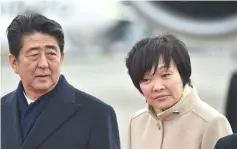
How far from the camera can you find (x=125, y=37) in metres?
4.71

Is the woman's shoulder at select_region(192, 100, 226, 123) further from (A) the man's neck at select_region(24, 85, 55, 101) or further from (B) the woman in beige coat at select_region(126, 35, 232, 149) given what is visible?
(A) the man's neck at select_region(24, 85, 55, 101)

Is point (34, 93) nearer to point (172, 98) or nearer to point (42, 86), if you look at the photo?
point (42, 86)

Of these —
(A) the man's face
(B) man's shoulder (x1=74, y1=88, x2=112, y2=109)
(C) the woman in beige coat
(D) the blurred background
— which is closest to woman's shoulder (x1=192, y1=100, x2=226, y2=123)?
(C) the woman in beige coat

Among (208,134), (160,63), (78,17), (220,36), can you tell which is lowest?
(208,134)

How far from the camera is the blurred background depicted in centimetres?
278

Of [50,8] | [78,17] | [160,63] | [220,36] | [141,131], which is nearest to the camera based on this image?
[160,63]

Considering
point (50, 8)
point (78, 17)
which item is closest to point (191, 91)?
point (50, 8)

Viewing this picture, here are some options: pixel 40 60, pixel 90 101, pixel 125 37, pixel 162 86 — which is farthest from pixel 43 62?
pixel 125 37

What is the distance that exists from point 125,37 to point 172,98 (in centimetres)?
353

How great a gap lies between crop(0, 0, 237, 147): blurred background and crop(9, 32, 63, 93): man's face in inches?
35.6

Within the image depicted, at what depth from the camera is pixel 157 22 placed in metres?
2.84

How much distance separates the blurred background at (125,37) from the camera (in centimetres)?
278

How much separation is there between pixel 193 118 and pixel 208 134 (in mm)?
52

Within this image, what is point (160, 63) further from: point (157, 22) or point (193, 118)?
point (157, 22)
